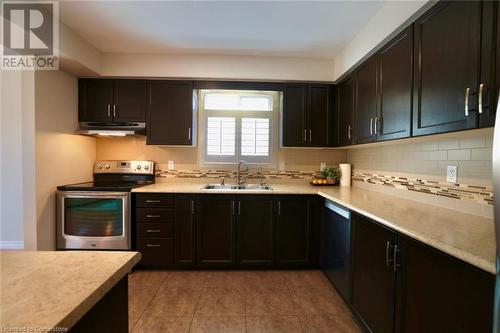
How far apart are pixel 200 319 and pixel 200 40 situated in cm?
265

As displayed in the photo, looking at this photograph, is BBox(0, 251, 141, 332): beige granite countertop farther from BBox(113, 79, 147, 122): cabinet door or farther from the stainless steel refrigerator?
BBox(113, 79, 147, 122): cabinet door

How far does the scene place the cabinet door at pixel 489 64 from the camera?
3.72 feet

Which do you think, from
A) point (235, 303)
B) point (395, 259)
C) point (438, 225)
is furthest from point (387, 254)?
point (235, 303)

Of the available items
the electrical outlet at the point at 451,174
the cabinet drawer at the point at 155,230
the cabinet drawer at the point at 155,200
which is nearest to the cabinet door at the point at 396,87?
the electrical outlet at the point at 451,174

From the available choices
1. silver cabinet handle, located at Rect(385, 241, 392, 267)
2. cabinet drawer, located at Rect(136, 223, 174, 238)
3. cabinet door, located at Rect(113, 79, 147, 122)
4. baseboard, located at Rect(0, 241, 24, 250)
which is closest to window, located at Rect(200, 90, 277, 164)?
cabinet door, located at Rect(113, 79, 147, 122)

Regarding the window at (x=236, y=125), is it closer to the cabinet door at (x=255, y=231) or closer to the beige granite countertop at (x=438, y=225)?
the cabinet door at (x=255, y=231)

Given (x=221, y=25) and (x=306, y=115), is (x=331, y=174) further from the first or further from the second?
(x=221, y=25)

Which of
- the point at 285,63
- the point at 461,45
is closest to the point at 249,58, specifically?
the point at 285,63

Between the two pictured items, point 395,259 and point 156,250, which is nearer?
point 395,259

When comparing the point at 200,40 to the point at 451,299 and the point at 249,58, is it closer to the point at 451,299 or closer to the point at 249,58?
the point at 249,58

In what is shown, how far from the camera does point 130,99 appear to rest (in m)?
3.04

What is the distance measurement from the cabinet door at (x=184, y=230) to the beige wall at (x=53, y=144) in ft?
4.14

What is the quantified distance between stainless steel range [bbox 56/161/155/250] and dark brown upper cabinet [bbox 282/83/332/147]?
2019 mm

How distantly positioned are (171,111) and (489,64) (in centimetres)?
283
